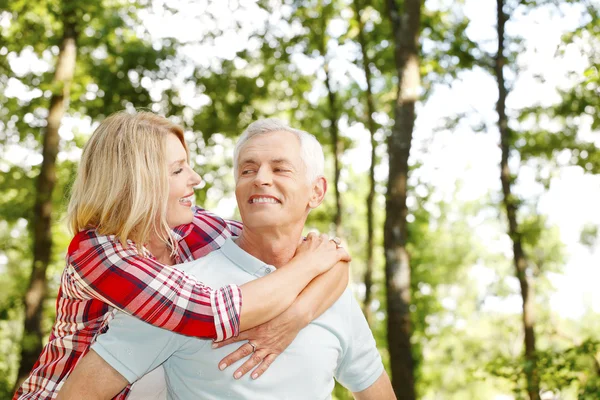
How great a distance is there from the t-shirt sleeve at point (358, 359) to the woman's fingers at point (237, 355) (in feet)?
1.85

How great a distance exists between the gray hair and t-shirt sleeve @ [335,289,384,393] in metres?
0.71

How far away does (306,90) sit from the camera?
22219mm

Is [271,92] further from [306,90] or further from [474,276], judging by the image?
[474,276]

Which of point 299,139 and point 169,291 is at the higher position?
point 299,139

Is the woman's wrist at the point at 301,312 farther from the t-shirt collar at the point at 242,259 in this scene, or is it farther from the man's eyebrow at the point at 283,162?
the man's eyebrow at the point at 283,162

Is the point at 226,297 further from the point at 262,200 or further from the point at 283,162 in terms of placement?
the point at 283,162

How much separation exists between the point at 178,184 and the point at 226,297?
2.61ft

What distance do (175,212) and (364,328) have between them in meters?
1.09

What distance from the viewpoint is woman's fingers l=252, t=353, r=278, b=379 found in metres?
2.88

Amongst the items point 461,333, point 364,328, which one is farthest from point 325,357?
point 461,333

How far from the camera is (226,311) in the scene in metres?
2.77

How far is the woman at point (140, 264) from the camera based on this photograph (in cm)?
278

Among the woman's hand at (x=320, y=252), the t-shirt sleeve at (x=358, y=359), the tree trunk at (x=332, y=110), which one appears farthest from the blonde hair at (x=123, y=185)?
the tree trunk at (x=332, y=110)

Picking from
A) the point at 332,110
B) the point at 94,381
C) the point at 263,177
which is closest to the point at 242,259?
the point at 263,177
